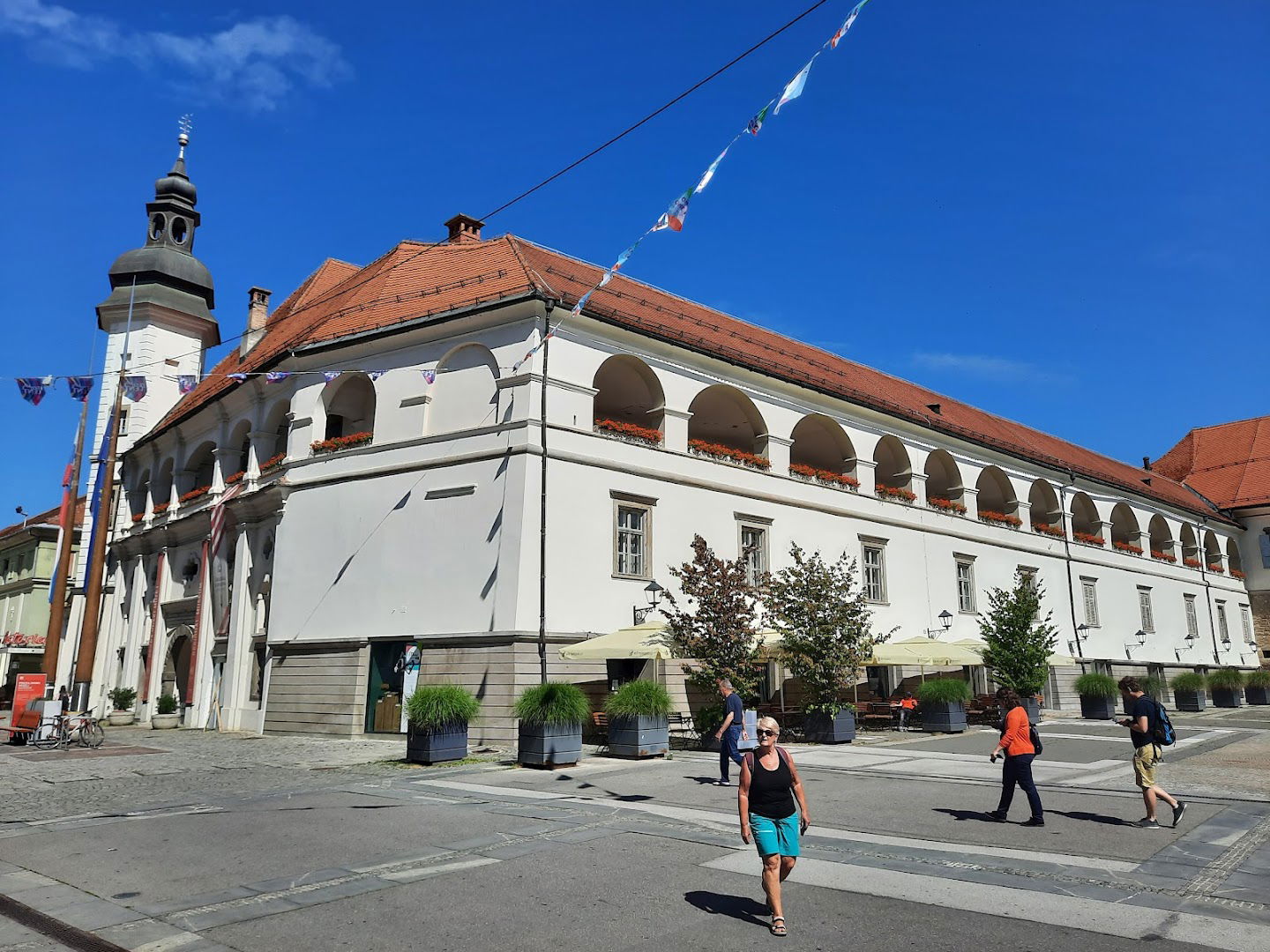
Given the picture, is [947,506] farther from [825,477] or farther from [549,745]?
[549,745]

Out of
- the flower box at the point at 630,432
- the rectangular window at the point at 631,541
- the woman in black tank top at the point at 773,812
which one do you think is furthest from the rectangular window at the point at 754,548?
the woman in black tank top at the point at 773,812

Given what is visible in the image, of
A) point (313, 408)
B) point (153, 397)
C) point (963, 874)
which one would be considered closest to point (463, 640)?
point (313, 408)

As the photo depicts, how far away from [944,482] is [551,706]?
2447 centimetres

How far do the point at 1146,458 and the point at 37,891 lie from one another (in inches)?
2711

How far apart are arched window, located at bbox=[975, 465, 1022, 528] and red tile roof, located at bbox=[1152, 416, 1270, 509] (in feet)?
81.6

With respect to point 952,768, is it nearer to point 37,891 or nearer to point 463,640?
point 463,640

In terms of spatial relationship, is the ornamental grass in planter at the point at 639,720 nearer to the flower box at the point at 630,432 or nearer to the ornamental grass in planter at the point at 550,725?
the ornamental grass in planter at the point at 550,725

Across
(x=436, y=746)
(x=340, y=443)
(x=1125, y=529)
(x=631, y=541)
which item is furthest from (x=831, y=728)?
(x=1125, y=529)

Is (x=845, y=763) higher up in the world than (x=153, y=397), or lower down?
lower down

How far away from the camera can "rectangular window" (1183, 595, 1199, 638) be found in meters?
47.1

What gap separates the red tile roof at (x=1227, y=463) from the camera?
55.2 metres

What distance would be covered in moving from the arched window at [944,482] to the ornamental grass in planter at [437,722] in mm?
22360

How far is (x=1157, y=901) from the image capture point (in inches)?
277

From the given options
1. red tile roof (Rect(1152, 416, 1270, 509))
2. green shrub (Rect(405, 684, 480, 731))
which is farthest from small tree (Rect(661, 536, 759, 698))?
red tile roof (Rect(1152, 416, 1270, 509))
